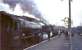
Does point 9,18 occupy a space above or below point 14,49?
above

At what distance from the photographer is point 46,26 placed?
2.35 metres

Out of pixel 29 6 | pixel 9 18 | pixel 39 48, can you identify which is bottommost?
pixel 39 48

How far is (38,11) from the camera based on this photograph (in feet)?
7.61

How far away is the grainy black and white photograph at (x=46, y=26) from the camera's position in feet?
7.20

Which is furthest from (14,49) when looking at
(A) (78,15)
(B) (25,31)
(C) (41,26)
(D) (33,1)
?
(A) (78,15)

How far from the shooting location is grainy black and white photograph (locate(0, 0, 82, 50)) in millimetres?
2193

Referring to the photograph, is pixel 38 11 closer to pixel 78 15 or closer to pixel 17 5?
pixel 17 5

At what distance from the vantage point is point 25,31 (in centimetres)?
228

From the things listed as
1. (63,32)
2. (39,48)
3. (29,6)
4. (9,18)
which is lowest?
(39,48)

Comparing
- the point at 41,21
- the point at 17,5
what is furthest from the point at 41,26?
the point at 17,5

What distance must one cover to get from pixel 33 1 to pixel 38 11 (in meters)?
0.13

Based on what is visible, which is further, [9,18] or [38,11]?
[38,11]

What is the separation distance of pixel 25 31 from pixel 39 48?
0.87 ft

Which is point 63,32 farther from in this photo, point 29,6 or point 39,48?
point 29,6
